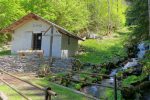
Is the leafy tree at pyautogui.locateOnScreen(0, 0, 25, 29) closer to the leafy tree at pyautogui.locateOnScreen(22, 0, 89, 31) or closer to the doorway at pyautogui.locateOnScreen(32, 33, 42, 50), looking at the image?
the leafy tree at pyautogui.locateOnScreen(22, 0, 89, 31)

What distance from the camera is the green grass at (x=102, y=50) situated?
116 ft

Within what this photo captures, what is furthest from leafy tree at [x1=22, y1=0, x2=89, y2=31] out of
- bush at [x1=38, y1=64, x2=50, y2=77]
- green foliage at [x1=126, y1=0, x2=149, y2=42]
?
green foliage at [x1=126, y1=0, x2=149, y2=42]

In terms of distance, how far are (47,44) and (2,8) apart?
810cm

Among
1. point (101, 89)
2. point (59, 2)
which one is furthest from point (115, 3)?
point (101, 89)

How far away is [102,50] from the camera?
138 feet

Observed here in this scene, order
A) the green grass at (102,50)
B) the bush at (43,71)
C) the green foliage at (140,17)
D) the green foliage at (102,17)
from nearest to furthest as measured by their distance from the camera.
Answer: the bush at (43,71), the green foliage at (140,17), the green grass at (102,50), the green foliage at (102,17)

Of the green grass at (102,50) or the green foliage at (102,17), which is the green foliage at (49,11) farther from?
the green foliage at (102,17)

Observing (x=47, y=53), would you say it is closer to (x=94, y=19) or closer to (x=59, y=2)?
(x=59, y=2)

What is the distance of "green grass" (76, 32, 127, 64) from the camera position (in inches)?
1391

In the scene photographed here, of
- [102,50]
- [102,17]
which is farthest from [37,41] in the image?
[102,17]

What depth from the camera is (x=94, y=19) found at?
54.6 meters

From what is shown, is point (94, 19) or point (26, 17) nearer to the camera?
point (26, 17)

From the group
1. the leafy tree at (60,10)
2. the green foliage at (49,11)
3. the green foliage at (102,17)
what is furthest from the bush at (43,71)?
the green foliage at (102,17)

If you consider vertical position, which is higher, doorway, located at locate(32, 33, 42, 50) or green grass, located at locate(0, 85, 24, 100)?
doorway, located at locate(32, 33, 42, 50)
